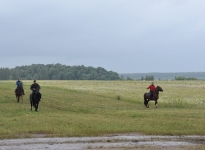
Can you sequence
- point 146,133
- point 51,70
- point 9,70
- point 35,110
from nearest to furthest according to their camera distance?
point 146,133
point 35,110
point 9,70
point 51,70

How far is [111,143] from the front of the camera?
1573cm

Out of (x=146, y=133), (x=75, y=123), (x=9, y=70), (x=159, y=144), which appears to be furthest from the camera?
(x=9, y=70)

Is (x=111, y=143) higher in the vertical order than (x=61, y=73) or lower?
lower

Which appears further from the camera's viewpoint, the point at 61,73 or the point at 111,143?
the point at 61,73

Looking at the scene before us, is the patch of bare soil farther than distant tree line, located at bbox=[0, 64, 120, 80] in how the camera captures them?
No

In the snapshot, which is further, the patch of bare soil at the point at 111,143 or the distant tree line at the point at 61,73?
the distant tree line at the point at 61,73

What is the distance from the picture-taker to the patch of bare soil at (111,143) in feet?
48.5

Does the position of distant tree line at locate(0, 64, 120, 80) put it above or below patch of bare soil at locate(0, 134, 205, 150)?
above

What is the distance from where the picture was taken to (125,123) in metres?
21.8

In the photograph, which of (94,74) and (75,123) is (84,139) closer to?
(75,123)

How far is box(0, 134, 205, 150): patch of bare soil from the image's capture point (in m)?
14.8

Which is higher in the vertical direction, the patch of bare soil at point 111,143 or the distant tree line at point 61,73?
the distant tree line at point 61,73

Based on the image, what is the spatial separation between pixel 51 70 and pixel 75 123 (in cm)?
17027

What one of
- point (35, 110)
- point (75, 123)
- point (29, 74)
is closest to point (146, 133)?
point (75, 123)
